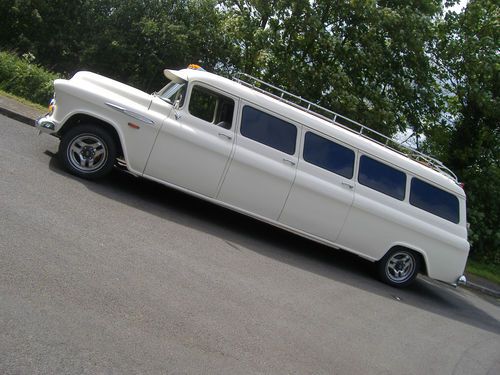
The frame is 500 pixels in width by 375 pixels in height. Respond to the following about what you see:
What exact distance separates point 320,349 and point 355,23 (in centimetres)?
1288

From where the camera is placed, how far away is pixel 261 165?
351 inches

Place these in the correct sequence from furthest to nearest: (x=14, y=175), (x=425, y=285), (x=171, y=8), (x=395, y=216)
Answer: (x=171, y=8) < (x=425, y=285) < (x=395, y=216) < (x=14, y=175)

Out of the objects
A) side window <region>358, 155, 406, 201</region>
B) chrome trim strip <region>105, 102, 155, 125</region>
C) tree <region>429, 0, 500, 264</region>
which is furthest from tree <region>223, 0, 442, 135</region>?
chrome trim strip <region>105, 102, 155, 125</region>

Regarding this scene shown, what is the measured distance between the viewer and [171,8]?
1809 centimetres

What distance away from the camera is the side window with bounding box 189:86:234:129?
8836 millimetres

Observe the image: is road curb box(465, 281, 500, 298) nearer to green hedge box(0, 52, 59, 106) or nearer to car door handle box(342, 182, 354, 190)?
car door handle box(342, 182, 354, 190)

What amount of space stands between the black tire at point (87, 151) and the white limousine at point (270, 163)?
0.05ft

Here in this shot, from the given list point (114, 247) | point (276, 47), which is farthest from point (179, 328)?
point (276, 47)

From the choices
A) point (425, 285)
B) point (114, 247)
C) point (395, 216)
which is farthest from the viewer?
→ point (425, 285)

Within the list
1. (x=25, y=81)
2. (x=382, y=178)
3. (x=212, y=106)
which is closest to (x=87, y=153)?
(x=212, y=106)

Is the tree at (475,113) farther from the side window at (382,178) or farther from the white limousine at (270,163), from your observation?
the side window at (382,178)

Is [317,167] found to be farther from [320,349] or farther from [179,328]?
[179,328]

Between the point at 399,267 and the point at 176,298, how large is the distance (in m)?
5.42

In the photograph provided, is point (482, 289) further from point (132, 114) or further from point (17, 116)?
point (17, 116)
